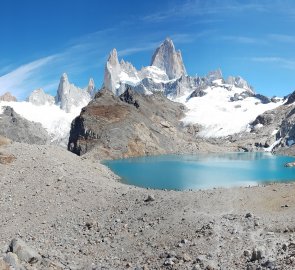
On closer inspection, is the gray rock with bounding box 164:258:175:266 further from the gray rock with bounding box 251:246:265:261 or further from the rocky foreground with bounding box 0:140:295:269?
the gray rock with bounding box 251:246:265:261

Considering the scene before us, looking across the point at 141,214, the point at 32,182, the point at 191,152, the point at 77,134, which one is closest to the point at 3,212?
the point at 32,182

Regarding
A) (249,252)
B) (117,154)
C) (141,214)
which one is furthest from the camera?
(117,154)

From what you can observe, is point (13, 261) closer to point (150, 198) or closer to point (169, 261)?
point (169, 261)

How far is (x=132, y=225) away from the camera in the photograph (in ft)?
115

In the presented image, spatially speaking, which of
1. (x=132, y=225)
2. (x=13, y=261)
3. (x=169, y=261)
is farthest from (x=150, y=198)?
(x=13, y=261)

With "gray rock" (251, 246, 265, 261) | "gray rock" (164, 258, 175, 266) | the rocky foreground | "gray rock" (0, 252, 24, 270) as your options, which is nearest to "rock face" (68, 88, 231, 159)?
the rocky foreground

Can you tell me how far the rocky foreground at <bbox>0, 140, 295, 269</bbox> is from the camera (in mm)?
27531

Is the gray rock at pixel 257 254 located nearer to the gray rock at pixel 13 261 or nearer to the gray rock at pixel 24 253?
the gray rock at pixel 24 253

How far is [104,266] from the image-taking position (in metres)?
28.4

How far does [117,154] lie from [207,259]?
128715mm

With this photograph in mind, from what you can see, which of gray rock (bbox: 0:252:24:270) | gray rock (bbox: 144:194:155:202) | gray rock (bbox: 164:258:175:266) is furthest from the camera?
gray rock (bbox: 144:194:155:202)

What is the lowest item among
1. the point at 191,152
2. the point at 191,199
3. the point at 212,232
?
the point at 212,232

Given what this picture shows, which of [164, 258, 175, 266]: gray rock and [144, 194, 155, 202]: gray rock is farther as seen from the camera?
[144, 194, 155, 202]: gray rock

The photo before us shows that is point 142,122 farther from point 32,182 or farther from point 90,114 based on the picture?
point 32,182
